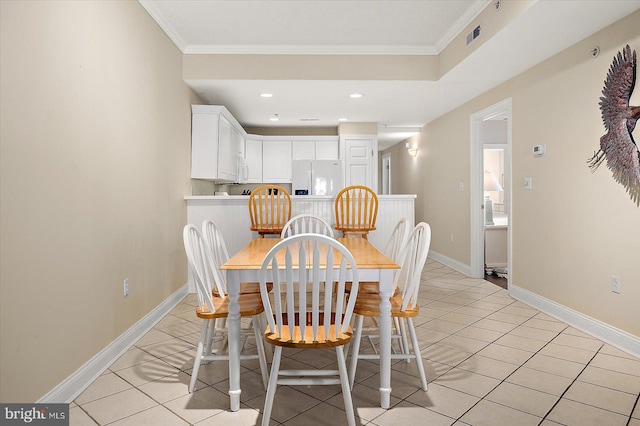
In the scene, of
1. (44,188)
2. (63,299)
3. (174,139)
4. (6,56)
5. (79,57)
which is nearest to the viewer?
(6,56)

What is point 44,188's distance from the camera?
190cm

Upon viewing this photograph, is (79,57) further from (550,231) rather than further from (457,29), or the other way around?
(550,231)

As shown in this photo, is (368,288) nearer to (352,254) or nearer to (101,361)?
(352,254)

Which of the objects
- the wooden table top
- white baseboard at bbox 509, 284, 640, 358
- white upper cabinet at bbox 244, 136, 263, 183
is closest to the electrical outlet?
white baseboard at bbox 509, 284, 640, 358

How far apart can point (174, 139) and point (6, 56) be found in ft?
7.43

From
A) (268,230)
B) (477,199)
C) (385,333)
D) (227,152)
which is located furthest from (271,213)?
(477,199)

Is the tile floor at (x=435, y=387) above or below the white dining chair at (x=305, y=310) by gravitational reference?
below

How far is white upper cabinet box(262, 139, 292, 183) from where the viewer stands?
23.6 ft

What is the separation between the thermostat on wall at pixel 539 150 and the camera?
12.1ft

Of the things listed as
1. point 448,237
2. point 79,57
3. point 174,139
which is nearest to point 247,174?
point 174,139

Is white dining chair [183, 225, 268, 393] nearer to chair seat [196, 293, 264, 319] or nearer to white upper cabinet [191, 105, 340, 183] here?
chair seat [196, 293, 264, 319]

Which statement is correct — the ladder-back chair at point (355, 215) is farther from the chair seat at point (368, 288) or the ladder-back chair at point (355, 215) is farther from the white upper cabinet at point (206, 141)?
the white upper cabinet at point (206, 141)

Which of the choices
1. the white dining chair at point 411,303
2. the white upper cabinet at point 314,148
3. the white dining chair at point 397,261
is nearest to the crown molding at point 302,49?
the white dining chair at point 397,261

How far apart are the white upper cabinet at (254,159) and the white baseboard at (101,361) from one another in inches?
150
